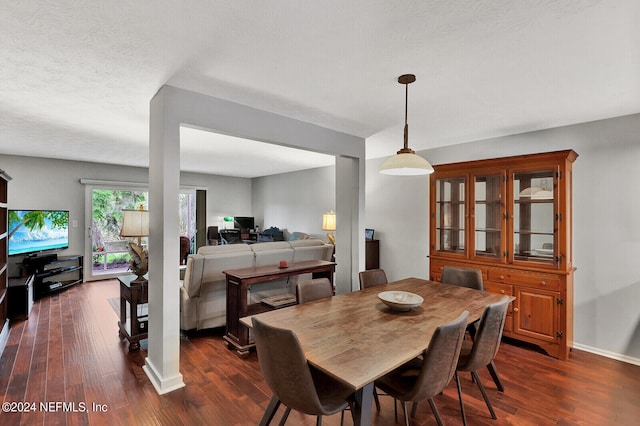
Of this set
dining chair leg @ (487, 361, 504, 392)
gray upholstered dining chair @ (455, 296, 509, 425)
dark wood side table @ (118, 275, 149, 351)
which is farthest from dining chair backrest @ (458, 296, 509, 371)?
dark wood side table @ (118, 275, 149, 351)

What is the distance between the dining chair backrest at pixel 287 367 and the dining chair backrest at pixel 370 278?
152cm

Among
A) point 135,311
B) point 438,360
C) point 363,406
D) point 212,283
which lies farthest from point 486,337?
point 135,311

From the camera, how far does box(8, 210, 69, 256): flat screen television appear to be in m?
4.83

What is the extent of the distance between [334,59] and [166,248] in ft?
6.00

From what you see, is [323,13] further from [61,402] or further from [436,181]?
[61,402]

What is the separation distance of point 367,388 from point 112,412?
1.85 meters

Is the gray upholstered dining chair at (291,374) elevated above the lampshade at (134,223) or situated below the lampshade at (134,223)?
below

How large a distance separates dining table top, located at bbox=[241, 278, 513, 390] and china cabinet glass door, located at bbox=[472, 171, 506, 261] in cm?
104

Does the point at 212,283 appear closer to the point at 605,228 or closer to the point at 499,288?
the point at 499,288

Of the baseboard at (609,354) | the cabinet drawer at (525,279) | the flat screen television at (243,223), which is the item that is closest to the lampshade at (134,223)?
the cabinet drawer at (525,279)

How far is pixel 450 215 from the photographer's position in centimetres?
388

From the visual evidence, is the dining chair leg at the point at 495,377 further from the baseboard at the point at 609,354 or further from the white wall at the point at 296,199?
the white wall at the point at 296,199

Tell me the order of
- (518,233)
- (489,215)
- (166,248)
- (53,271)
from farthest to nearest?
(53,271)
(489,215)
(518,233)
(166,248)

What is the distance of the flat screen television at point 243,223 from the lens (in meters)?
8.05
